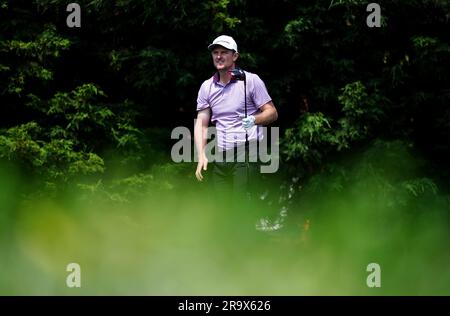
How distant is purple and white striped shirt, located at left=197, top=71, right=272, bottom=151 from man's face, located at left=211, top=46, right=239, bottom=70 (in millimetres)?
169

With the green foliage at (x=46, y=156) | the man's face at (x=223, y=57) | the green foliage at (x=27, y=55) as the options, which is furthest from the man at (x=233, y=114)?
the green foliage at (x=27, y=55)

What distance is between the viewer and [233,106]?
6070 millimetres

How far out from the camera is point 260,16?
26.4 ft

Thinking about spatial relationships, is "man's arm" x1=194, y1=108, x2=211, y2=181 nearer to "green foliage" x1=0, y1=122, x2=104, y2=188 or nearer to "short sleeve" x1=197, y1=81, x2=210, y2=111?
"short sleeve" x1=197, y1=81, x2=210, y2=111

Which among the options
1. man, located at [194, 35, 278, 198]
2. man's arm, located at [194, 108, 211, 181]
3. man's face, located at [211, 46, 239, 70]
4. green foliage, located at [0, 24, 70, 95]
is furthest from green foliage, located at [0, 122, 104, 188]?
man's face, located at [211, 46, 239, 70]

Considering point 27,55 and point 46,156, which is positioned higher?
point 27,55

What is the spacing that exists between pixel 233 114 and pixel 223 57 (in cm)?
50

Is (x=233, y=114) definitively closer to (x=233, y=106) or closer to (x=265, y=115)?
(x=233, y=106)

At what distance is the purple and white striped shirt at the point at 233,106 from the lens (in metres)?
6.08

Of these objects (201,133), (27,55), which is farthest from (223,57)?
(27,55)

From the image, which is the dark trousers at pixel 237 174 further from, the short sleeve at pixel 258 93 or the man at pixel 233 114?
the short sleeve at pixel 258 93

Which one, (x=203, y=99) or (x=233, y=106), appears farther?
(x=203, y=99)

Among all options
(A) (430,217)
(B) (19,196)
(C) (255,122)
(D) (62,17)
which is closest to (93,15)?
(D) (62,17)

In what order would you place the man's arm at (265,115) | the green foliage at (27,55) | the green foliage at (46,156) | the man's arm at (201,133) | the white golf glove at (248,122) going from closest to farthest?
1. the white golf glove at (248,122)
2. the man's arm at (265,115)
3. the man's arm at (201,133)
4. the green foliage at (46,156)
5. the green foliage at (27,55)
